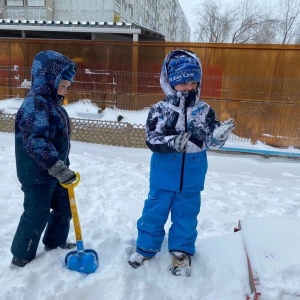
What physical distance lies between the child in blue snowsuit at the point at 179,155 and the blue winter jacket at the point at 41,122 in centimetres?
64

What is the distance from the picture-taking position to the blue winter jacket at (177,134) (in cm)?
224

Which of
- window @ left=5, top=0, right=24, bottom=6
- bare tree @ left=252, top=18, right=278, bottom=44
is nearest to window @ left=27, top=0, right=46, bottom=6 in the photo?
window @ left=5, top=0, right=24, bottom=6

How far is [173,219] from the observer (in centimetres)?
240

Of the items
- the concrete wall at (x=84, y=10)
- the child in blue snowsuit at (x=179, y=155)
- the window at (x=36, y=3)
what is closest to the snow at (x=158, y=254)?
the child in blue snowsuit at (x=179, y=155)

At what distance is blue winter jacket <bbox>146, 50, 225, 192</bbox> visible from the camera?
7.36 feet

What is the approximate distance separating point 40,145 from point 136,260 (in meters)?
1.07

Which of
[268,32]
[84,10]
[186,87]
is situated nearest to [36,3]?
[84,10]

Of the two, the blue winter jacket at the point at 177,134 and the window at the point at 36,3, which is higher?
the window at the point at 36,3

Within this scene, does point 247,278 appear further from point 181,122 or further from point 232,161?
point 232,161

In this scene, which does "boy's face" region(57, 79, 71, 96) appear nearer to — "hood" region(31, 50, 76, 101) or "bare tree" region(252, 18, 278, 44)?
"hood" region(31, 50, 76, 101)

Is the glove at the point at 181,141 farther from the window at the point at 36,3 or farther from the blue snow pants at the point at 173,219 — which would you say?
the window at the point at 36,3

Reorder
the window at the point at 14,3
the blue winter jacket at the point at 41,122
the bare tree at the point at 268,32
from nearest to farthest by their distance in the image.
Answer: the blue winter jacket at the point at 41,122 < the window at the point at 14,3 < the bare tree at the point at 268,32

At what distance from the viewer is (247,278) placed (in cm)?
218

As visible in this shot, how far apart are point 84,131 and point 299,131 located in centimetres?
468
